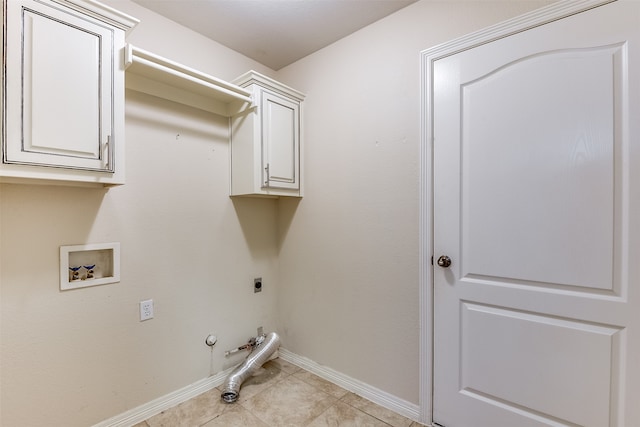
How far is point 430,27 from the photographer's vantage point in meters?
1.69

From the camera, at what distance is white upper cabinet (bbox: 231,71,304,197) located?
6.65 feet

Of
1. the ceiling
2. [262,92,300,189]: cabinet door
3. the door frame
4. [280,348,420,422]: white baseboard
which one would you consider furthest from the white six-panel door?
[262,92,300,189]: cabinet door

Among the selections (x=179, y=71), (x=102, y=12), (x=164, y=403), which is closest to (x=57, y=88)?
(x=102, y=12)

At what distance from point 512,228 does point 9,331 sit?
7.89ft

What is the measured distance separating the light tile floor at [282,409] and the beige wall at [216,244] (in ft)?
0.47

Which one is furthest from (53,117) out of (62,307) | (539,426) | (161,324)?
(539,426)

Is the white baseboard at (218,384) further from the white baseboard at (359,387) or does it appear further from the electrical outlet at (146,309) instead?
the electrical outlet at (146,309)

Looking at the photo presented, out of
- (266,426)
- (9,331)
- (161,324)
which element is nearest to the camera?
(9,331)

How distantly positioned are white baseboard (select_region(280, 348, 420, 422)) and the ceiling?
2.39 m

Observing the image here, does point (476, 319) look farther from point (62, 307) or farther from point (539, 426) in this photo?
point (62, 307)

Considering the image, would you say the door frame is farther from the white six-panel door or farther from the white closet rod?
the white closet rod

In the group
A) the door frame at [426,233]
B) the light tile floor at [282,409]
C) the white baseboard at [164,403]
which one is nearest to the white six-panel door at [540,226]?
the door frame at [426,233]

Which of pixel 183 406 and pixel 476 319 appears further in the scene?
pixel 183 406

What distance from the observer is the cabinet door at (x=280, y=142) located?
2074 millimetres
